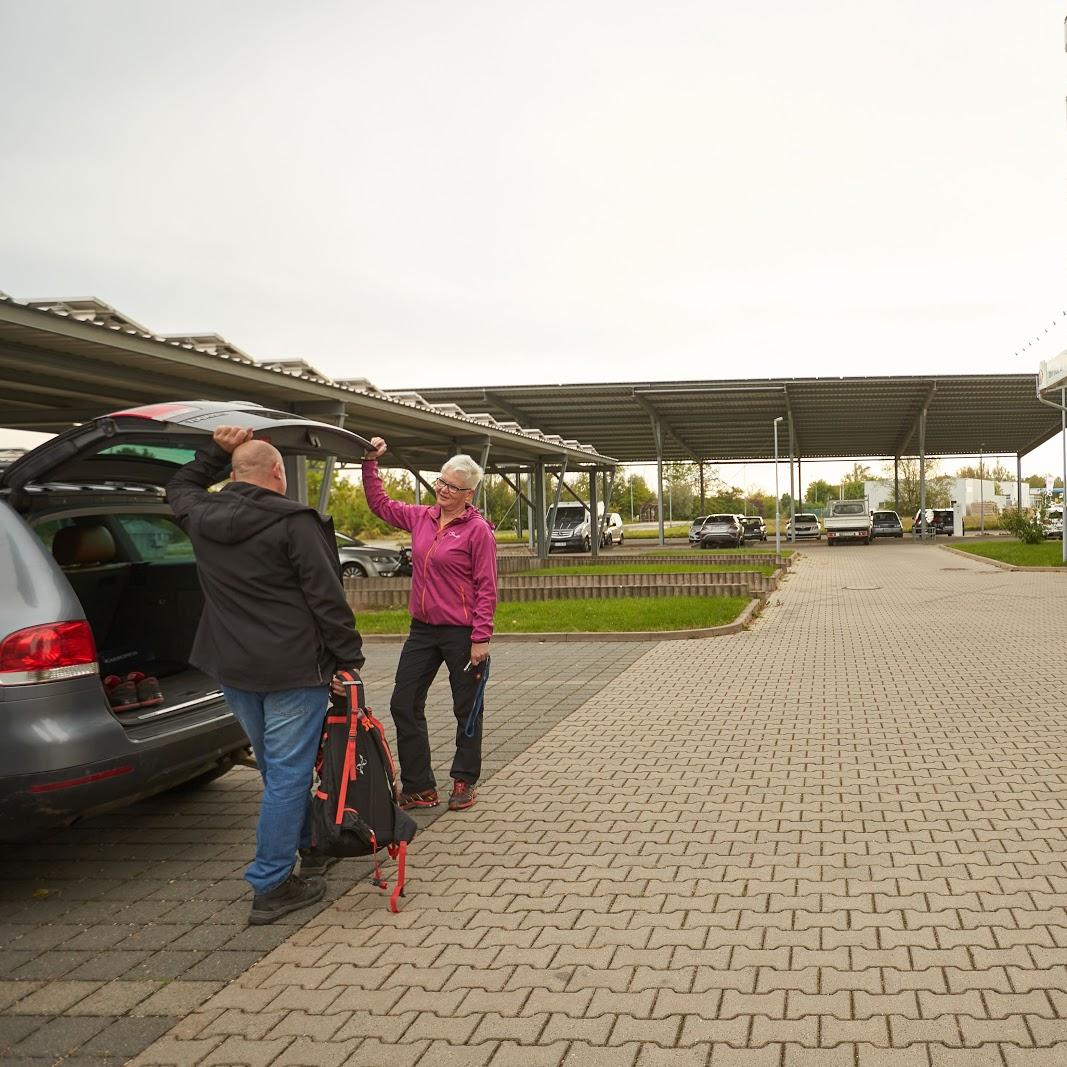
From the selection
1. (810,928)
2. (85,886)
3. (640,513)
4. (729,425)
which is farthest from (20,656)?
(640,513)

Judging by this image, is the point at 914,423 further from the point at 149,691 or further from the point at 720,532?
the point at 149,691

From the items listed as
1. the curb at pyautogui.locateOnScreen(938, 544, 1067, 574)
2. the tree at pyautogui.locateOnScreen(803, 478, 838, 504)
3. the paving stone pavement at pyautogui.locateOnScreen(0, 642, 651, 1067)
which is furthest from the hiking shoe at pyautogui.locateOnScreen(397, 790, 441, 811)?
the tree at pyautogui.locateOnScreen(803, 478, 838, 504)

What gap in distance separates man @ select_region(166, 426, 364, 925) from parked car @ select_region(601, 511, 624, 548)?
42.4m

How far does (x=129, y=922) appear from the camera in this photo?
430 centimetres

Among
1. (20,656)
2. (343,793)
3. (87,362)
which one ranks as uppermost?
(87,362)

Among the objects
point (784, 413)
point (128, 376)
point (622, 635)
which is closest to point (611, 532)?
point (784, 413)

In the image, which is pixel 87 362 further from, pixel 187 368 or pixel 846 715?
pixel 846 715

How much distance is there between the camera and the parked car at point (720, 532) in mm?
44719

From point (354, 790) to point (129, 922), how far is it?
3.31 ft

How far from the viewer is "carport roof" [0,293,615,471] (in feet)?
39.8

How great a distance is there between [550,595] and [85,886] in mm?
14113

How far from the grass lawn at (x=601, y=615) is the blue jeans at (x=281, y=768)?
9214mm

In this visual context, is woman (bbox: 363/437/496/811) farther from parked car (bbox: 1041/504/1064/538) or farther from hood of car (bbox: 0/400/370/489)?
parked car (bbox: 1041/504/1064/538)

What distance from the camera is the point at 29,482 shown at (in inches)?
178
